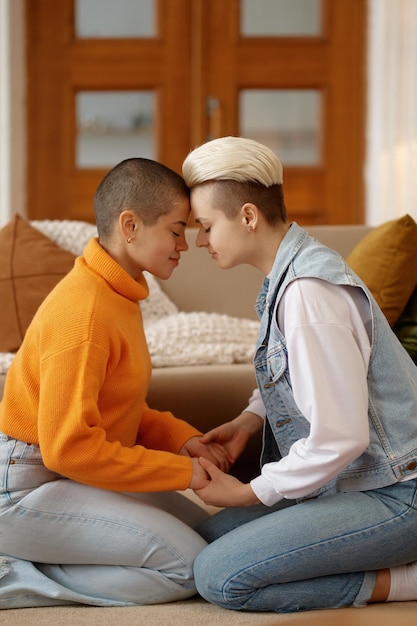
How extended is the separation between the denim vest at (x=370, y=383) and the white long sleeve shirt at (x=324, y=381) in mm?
30

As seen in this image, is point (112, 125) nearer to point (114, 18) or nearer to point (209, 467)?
point (114, 18)

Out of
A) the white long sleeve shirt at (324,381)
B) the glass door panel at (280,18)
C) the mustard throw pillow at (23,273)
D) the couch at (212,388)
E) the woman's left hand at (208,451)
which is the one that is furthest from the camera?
the glass door panel at (280,18)

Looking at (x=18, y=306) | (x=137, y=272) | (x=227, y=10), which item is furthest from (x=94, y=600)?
(x=227, y=10)

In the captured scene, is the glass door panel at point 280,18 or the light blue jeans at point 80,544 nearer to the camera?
the light blue jeans at point 80,544

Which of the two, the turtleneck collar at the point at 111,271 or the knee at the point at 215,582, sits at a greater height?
the turtleneck collar at the point at 111,271

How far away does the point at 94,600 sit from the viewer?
65.8 inches

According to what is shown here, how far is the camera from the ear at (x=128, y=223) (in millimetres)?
1731

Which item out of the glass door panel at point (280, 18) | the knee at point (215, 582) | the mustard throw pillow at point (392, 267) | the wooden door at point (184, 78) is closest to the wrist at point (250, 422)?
the knee at point (215, 582)

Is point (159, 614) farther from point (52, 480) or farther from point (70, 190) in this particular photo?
point (70, 190)

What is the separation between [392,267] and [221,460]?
84 cm

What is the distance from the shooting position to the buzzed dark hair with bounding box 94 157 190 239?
1734 millimetres

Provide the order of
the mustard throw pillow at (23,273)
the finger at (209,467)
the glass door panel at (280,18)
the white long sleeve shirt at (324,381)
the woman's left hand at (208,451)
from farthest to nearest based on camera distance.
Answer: the glass door panel at (280,18), the mustard throw pillow at (23,273), the woman's left hand at (208,451), the finger at (209,467), the white long sleeve shirt at (324,381)

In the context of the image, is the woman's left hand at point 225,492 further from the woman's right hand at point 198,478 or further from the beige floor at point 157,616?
the beige floor at point 157,616

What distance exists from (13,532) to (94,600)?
197 millimetres
